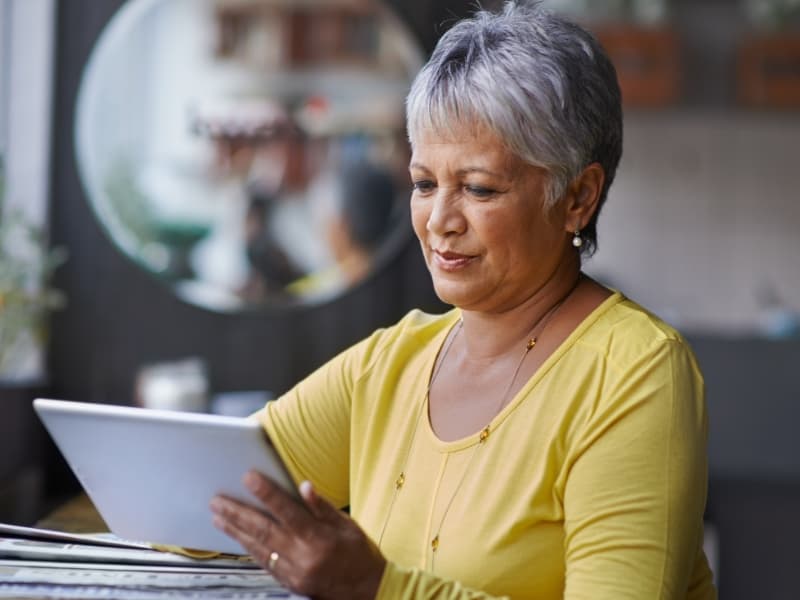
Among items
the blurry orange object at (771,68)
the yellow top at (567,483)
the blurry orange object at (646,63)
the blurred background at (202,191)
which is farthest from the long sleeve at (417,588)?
the blurry orange object at (771,68)

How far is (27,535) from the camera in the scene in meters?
1.52

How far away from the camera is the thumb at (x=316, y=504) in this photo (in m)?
1.26

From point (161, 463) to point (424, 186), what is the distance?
48cm

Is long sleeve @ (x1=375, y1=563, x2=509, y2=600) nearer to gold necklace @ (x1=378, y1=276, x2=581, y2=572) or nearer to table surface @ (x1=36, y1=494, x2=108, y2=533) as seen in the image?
gold necklace @ (x1=378, y1=276, x2=581, y2=572)

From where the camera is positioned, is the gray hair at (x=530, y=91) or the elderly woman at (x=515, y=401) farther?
the gray hair at (x=530, y=91)

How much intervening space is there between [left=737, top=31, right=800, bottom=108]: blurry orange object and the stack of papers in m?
5.22

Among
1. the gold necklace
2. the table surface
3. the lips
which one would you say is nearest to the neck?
the gold necklace

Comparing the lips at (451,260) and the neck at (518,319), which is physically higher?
the lips at (451,260)

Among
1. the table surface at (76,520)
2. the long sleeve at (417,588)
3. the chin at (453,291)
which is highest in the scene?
the chin at (453,291)

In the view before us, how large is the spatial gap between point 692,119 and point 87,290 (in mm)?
3728

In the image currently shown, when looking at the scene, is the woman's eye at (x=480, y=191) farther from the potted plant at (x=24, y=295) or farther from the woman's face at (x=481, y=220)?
the potted plant at (x=24, y=295)

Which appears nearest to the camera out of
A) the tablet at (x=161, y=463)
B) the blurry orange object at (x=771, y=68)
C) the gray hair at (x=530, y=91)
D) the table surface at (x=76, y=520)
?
the tablet at (x=161, y=463)

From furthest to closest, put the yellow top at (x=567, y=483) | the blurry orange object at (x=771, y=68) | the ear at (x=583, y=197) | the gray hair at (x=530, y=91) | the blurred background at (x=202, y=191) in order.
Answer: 1. the blurry orange object at (x=771, y=68)
2. the blurred background at (x=202, y=191)
3. the ear at (x=583, y=197)
4. the gray hair at (x=530, y=91)
5. the yellow top at (x=567, y=483)

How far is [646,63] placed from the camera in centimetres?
617
